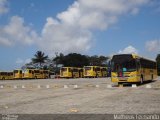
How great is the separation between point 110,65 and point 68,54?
11181 centimetres

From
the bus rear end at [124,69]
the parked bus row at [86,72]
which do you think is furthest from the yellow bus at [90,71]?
the bus rear end at [124,69]

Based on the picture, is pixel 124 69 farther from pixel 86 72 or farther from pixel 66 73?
pixel 66 73

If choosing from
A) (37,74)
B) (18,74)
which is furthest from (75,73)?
(18,74)

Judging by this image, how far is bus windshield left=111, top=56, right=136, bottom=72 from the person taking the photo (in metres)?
30.2

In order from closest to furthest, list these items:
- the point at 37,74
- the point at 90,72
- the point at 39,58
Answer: the point at 90,72, the point at 37,74, the point at 39,58

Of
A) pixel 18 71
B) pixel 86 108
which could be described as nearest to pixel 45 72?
pixel 18 71

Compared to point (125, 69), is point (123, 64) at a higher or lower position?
higher

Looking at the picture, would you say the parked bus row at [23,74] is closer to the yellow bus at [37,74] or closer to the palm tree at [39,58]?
the yellow bus at [37,74]

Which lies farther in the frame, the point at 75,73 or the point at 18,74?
the point at 75,73

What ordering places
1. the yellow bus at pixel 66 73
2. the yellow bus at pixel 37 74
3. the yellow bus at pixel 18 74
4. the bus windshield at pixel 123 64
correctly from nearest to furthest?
the bus windshield at pixel 123 64 → the yellow bus at pixel 66 73 → the yellow bus at pixel 18 74 → the yellow bus at pixel 37 74

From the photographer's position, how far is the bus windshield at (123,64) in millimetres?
30188

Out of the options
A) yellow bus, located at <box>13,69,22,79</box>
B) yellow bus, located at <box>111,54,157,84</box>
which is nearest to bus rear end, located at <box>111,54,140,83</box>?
yellow bus, located at <box>111,54,157,84</box>

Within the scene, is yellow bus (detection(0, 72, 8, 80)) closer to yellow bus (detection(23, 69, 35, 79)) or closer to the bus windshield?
yellow bus (detection(23, 69, 35, 79))

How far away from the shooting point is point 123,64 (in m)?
30.3
